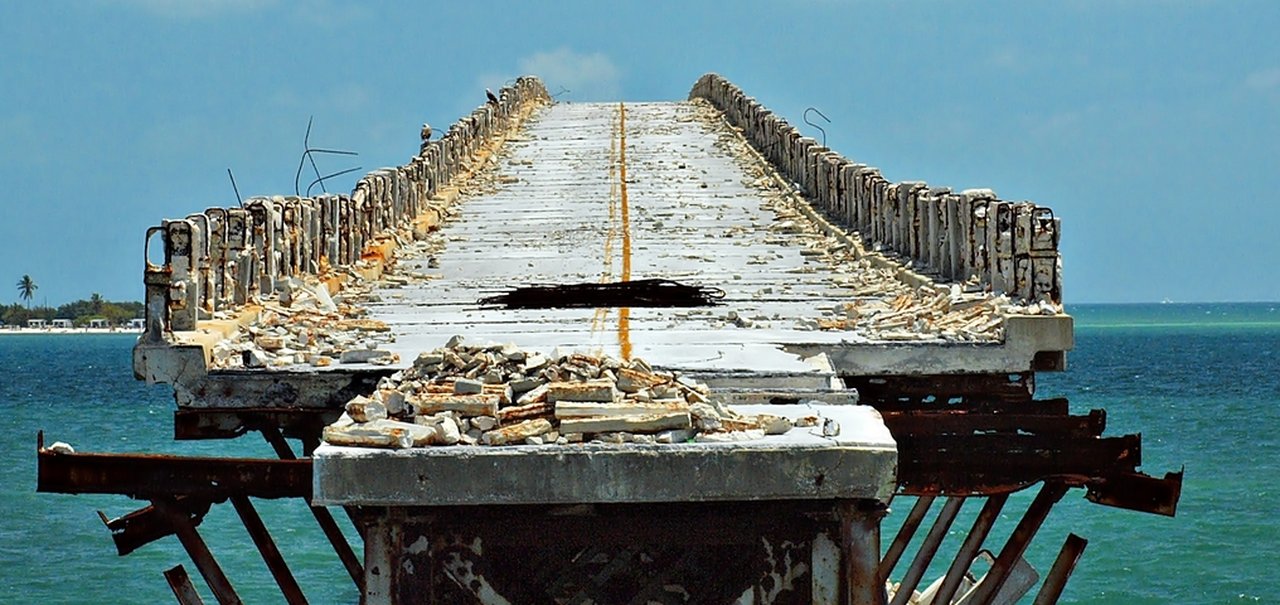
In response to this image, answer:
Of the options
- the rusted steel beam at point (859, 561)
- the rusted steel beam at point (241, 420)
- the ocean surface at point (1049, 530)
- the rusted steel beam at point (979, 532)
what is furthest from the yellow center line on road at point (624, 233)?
the ocean surface at point (1049, 530)

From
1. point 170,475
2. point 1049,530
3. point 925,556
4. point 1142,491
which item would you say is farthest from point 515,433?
point 1049,530

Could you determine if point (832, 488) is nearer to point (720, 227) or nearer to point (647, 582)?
point (647, 582)

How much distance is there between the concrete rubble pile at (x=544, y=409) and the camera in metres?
10.2

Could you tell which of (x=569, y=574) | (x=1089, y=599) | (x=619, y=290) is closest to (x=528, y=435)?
(x=569, y=574)

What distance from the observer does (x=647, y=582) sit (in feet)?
35.3

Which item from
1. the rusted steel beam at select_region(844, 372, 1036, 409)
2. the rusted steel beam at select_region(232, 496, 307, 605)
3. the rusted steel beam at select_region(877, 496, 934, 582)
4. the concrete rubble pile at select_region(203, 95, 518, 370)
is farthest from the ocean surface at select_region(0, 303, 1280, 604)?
the rusted steel beam at select_region(232, 496, 307, 605)

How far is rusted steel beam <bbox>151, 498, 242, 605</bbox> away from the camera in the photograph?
11633 millimetres

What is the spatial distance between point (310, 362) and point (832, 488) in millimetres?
6109

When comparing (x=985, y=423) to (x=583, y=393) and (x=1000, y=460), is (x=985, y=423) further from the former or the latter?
(x=583, y=393)

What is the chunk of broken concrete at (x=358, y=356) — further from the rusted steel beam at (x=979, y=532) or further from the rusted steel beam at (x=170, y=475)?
the rusted steel beam at (x=979, y=532)

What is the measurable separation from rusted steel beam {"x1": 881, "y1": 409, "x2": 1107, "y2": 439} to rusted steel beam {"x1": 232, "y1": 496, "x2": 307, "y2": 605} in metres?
4.08

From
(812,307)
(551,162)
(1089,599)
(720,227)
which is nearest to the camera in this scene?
(812,307)

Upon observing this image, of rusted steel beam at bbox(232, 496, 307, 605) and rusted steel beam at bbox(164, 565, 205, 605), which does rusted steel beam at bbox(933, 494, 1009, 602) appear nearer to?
rusted steel beam at bbox(232, 496, 307, 605)

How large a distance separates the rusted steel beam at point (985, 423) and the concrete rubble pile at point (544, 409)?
87 centimetres
